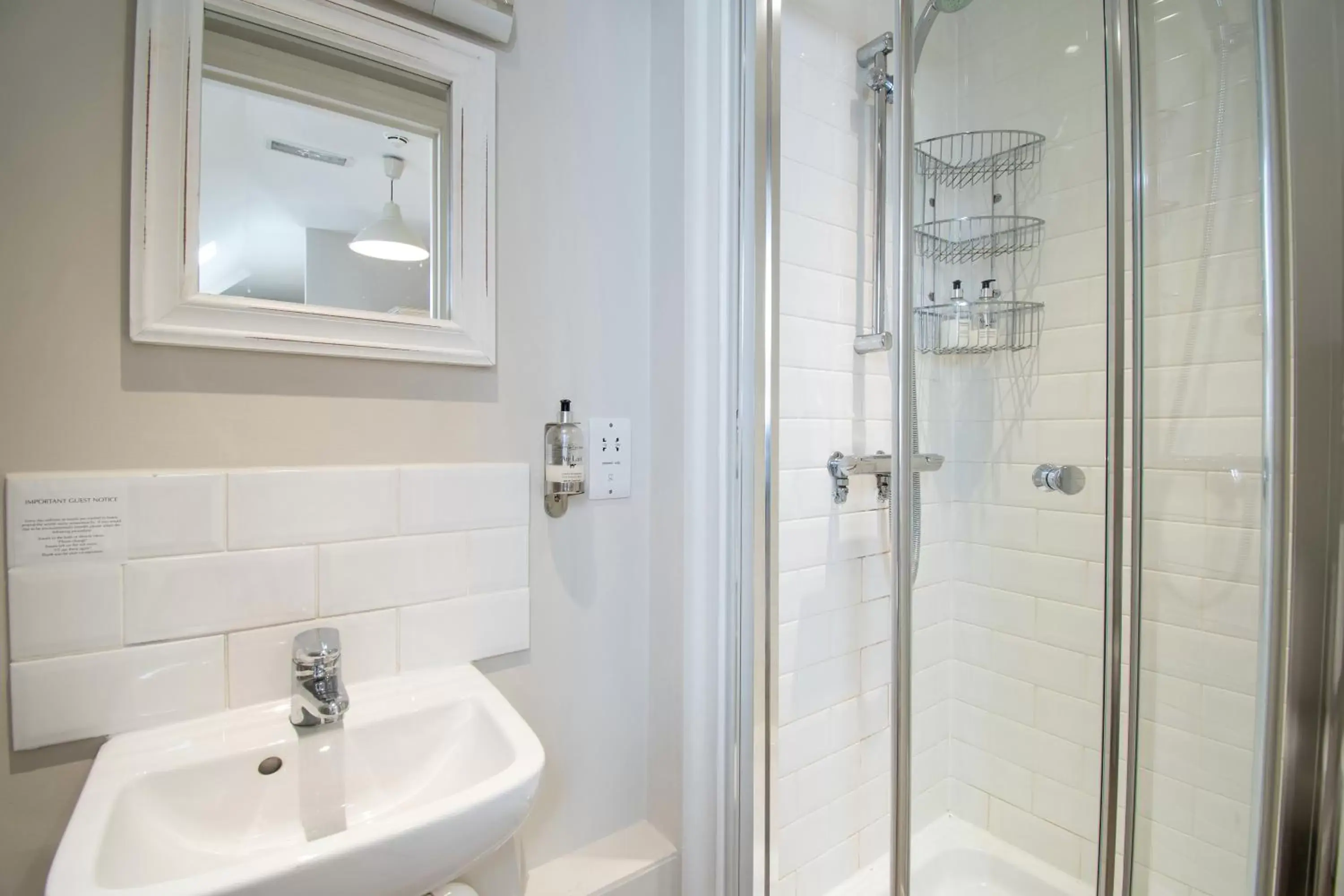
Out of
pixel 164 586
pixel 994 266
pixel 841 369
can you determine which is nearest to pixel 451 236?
pixel 164 586

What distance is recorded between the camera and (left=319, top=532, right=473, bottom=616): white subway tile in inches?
30.8

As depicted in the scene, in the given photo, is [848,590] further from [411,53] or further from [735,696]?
[411,53]

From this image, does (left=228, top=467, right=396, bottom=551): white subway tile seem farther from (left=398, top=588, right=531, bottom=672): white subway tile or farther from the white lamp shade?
the white lamp shade

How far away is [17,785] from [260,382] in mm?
522

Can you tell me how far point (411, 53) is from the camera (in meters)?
0.85

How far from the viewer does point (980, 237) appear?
3.88 feet

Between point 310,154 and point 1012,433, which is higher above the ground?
point 310,154

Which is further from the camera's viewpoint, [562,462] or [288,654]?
[562,462]

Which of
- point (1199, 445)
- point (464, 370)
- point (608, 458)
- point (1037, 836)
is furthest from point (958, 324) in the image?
point (1037, 836)

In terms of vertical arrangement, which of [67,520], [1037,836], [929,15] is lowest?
[1037,836]

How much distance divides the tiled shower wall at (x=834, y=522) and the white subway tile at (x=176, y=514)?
2.95 ft

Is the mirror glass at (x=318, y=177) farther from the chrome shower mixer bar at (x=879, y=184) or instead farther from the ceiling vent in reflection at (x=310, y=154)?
the chrome shower mixer bar at (x=879, y=184)

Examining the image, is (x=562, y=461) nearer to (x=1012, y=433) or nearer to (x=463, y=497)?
(x=463, y=497)

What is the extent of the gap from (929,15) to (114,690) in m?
1.66
